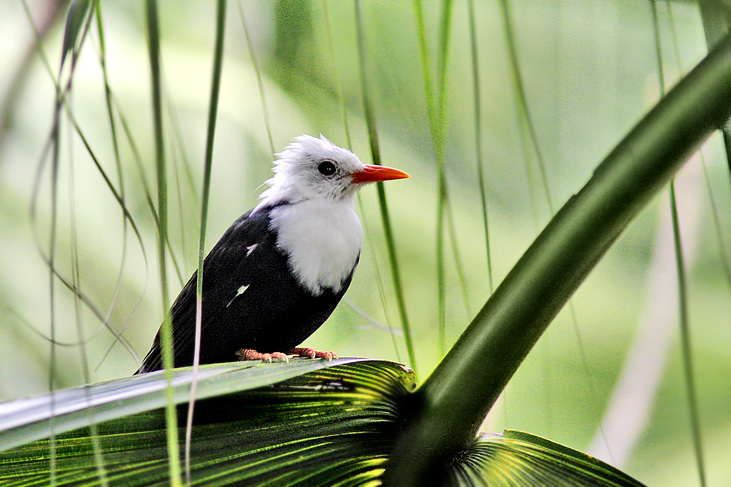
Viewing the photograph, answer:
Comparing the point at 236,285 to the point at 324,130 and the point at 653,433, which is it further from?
the point at 653,433

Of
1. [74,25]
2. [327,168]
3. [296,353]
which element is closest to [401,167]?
[327,168]

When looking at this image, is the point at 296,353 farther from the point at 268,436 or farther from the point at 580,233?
the point at 580,233

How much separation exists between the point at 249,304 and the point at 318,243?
0.18 metres

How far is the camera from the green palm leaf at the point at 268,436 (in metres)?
0.52

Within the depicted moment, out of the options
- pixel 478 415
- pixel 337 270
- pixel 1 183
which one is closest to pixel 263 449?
pixel 478 415

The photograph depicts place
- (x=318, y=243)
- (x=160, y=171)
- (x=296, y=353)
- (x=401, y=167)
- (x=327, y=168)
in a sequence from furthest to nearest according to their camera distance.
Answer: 1. (x=401, y=167)
2. (x=327, y=168)
3. (x=296, y=353)
4. (x=318, y=243)
5. (x=160, y=171)

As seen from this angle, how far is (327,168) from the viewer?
4.84ft

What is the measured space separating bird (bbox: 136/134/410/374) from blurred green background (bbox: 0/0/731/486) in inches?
16.3

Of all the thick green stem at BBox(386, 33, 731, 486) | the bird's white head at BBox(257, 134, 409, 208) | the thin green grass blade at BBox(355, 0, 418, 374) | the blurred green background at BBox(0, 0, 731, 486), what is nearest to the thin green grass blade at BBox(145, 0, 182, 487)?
the thin green grass blade at BBox(355, 0, 418, 374)

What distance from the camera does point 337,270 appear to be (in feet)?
4.13

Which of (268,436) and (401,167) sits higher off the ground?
(401,167)

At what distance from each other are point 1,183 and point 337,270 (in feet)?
6.36

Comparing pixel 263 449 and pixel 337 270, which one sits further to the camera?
pixel 337 270

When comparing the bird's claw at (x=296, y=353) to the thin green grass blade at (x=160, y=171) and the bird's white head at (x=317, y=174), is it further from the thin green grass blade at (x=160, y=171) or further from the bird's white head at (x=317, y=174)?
the thin green grass blade at (x=160, y=171)
